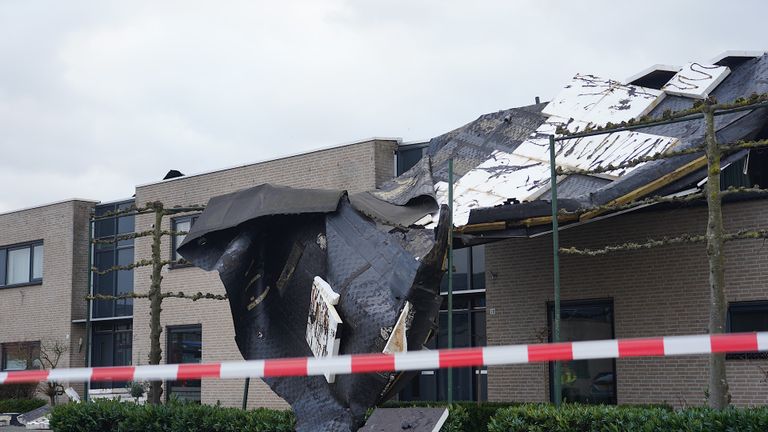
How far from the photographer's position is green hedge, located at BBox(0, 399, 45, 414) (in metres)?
26.7

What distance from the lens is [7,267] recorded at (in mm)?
30234

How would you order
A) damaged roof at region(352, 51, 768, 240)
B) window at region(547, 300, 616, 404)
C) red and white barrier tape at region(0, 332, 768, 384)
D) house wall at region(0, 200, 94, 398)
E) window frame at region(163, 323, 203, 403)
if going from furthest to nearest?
house wall at region(0, 200, 94, 398) < window frame at region(163, 323, 203, 403) < window at region(547, 300, 616, 404) < damaged roof at region(352, 51, 768, 240) < red and white barrier tape at region(0, 332, 768, 384)

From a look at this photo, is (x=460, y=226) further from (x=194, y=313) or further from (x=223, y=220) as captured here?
(x=194, y=313)

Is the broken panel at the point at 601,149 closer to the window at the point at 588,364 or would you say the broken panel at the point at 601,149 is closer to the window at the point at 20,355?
the window at the point at 588,364

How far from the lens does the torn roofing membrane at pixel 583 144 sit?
1438cm

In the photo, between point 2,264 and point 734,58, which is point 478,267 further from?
point 2,264

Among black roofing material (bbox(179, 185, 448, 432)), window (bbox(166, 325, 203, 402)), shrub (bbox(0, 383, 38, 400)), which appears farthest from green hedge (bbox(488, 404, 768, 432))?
shrub (bbox(0, 383, 38, 400))

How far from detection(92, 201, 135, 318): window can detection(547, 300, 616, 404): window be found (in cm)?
1374

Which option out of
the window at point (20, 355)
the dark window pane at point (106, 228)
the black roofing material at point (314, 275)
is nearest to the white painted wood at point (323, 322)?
the black roofing material at point (314, 275)

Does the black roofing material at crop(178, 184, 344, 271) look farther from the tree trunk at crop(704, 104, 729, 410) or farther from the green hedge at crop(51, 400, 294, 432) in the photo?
the tree trunk at crop(704, 104, 729, 410)

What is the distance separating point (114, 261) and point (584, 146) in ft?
53.4

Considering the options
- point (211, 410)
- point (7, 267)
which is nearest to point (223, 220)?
point (211, 410)

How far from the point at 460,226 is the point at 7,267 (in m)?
19.6

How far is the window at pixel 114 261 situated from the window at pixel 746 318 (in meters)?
16.6
